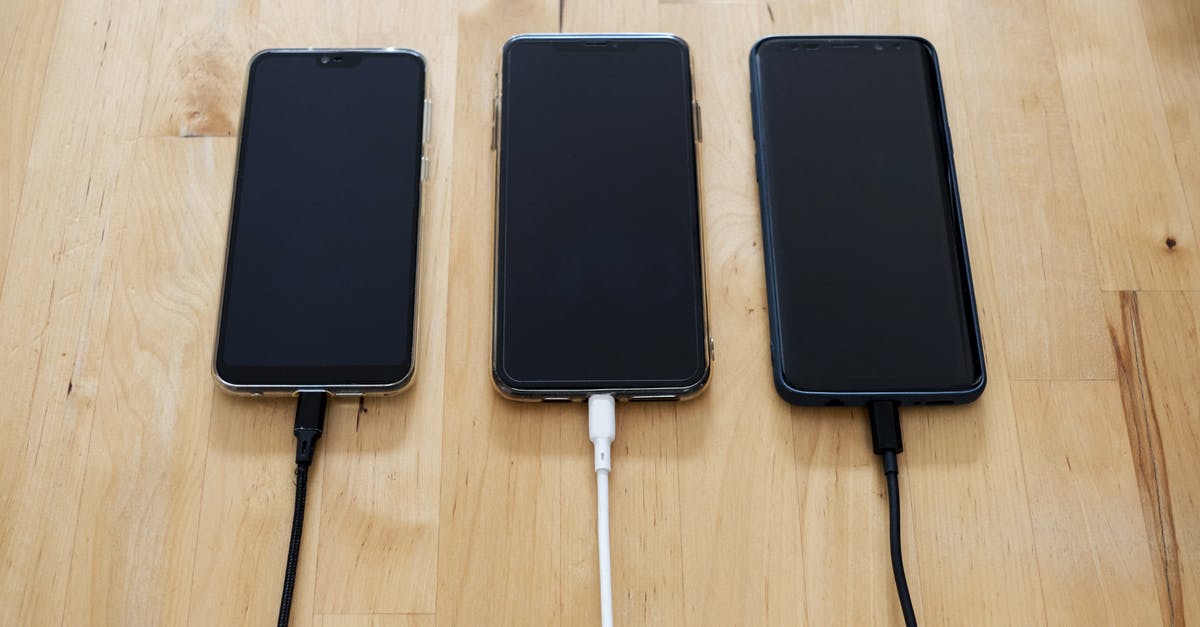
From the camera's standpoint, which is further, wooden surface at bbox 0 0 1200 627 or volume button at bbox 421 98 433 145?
volume button at bbox 421 98 433 145

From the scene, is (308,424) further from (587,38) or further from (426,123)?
(587,38)

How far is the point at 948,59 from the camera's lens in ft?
2.94

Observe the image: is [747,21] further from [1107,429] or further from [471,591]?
[471,591]

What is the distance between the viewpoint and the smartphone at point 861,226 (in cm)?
75

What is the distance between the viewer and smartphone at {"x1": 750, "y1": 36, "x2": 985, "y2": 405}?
29.6 inches

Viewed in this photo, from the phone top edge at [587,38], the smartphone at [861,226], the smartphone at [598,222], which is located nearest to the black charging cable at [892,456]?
the smartphone at [861,226]

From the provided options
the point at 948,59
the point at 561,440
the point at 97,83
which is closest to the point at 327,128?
the point at 97,83

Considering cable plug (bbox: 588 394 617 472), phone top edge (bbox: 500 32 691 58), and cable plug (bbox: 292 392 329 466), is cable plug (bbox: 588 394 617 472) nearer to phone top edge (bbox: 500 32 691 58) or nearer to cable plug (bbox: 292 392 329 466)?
cable plug (bbox: 292 392 329 466)

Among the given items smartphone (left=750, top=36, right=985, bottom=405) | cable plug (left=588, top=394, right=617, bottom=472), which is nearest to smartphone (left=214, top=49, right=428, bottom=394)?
cable plug (left=588, top=394, right=617, bottom=472)

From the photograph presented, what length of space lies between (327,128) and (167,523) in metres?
0.39

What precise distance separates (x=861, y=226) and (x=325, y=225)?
0.50 m

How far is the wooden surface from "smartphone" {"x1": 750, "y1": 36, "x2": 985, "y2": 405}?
0.03 metres

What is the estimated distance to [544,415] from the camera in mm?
763

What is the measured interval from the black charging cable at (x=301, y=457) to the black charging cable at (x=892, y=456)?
48cm
